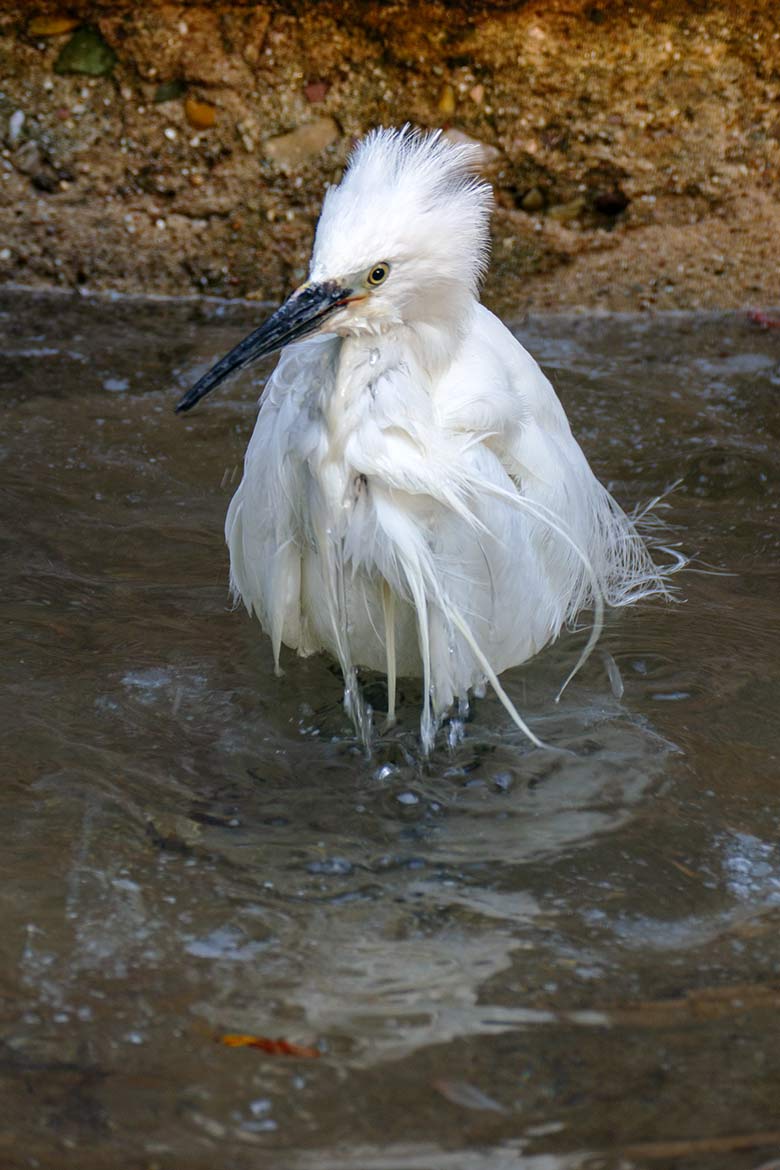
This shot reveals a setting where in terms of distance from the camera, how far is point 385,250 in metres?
2.18

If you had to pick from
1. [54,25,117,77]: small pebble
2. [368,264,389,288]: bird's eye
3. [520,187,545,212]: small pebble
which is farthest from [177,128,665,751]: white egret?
[54,25,117,77]: small pebble

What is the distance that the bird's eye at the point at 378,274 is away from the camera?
220cm

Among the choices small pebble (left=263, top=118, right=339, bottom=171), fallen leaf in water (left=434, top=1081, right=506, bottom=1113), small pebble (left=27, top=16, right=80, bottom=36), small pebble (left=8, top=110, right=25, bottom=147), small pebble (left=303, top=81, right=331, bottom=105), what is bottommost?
fallen leaf in water (left=434, top=1081, right=506, bottom=1113)

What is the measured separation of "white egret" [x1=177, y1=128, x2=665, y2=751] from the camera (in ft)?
7.27

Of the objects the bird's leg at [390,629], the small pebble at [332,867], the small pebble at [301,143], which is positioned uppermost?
the small pebble at [301,143]

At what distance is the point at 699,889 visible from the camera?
214 centimetres

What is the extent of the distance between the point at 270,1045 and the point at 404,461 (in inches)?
38.8

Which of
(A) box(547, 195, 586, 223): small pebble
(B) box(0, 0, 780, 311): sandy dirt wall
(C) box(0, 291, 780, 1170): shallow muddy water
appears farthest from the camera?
(A) box(547, 195, 586, 223): small pebble

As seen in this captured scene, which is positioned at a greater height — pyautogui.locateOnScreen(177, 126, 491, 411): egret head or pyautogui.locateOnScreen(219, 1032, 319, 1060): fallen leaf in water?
pyautogui.locateOnScreen(177, 126, 491, 411): egret head

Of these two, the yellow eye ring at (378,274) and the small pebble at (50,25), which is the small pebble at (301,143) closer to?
the small pebble at (50,25)

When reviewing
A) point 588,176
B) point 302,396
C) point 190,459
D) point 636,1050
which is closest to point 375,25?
point 588,176

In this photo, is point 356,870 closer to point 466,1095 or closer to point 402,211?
point 466,1095

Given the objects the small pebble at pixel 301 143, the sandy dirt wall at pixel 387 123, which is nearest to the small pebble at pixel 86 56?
the sandy dirt wall at pixel 387 123

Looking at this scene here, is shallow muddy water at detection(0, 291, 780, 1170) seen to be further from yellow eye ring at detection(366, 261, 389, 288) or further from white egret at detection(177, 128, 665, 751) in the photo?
yellow eye ring at detection(366, 261, 389, 288)
